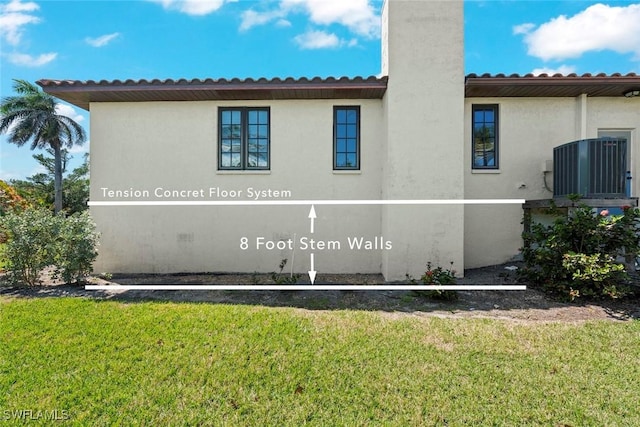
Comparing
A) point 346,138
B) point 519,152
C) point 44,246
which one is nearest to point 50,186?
point 44,246

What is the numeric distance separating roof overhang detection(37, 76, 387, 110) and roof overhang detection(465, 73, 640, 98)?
215cm

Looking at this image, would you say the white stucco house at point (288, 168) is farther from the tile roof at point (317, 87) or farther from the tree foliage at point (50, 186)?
the tree foliage at point (50, 186)

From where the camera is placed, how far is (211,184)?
25.8 ft

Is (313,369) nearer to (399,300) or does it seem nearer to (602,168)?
(399,300)

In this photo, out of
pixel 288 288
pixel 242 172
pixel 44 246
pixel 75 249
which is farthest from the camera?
pixel 242 172

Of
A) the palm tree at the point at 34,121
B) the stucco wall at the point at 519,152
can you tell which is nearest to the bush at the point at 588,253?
the stucco wall at the point at 519,152

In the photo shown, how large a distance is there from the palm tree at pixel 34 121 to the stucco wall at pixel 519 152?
2490 cm

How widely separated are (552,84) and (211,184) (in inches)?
317

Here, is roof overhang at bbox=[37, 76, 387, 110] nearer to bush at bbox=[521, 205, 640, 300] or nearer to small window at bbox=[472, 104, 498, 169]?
small window at bbox=[472, 104, 498, 169]

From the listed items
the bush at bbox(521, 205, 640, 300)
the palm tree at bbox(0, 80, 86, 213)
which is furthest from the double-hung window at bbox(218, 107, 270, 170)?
the palm tree at bbox(0, 80, 86, 213)

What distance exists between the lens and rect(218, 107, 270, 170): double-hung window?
7867mm

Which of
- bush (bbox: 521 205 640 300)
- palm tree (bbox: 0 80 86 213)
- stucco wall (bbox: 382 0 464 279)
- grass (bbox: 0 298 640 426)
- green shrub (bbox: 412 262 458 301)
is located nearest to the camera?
grass (bbox: 0 298 640 426)

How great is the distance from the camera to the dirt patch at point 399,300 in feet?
16.5

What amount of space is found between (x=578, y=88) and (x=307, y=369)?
8289 mm
